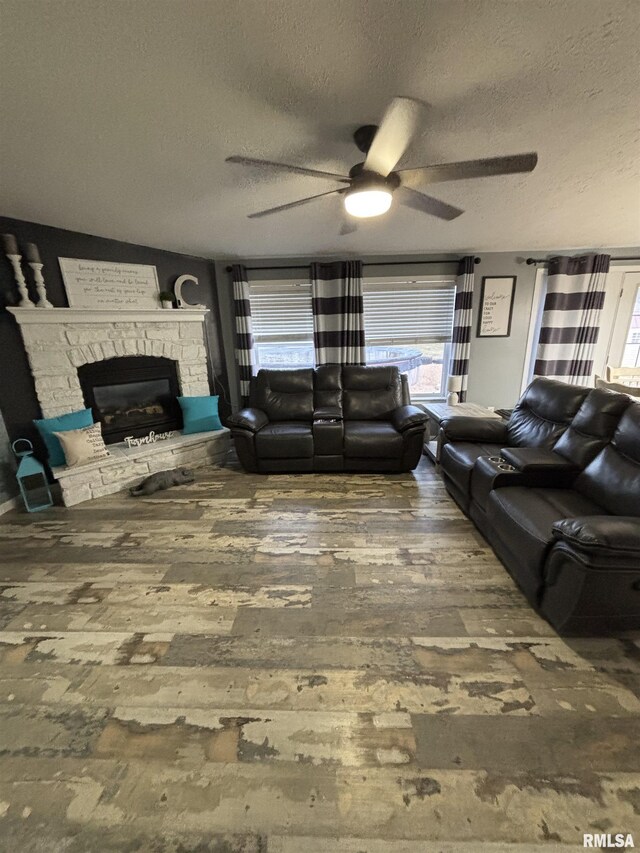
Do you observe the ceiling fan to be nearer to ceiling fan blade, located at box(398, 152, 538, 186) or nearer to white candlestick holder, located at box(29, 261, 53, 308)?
ceiling fan blade, located at box(398, 152, 538, 186)

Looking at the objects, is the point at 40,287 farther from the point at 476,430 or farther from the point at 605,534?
the point at 605,534

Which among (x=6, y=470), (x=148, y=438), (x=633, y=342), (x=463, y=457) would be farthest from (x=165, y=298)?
(x=633, y=342)

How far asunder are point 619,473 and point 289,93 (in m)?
2.41

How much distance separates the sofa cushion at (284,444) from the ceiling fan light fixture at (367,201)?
1977 millimetres

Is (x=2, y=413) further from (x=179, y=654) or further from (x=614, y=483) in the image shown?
(x=614, y=483)

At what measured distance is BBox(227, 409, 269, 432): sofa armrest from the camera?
3.23m

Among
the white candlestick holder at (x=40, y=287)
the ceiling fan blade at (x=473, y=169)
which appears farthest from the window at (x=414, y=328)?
the white candlestick holder at (x=40, y=287)

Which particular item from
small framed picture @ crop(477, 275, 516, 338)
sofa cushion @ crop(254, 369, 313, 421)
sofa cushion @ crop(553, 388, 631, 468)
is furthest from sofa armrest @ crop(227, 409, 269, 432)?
small framed picture @ crop(477, 275, 516, 338)

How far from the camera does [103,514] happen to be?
8.56 ft

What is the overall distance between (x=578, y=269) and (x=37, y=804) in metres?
5.69

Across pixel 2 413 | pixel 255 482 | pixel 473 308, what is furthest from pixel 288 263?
pixel 2 413

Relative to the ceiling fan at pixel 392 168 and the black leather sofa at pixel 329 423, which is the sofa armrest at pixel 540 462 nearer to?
the black leather sofa at pixel 329 423

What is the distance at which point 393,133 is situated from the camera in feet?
4.08

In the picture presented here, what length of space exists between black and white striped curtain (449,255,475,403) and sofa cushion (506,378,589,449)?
56.4 inches
